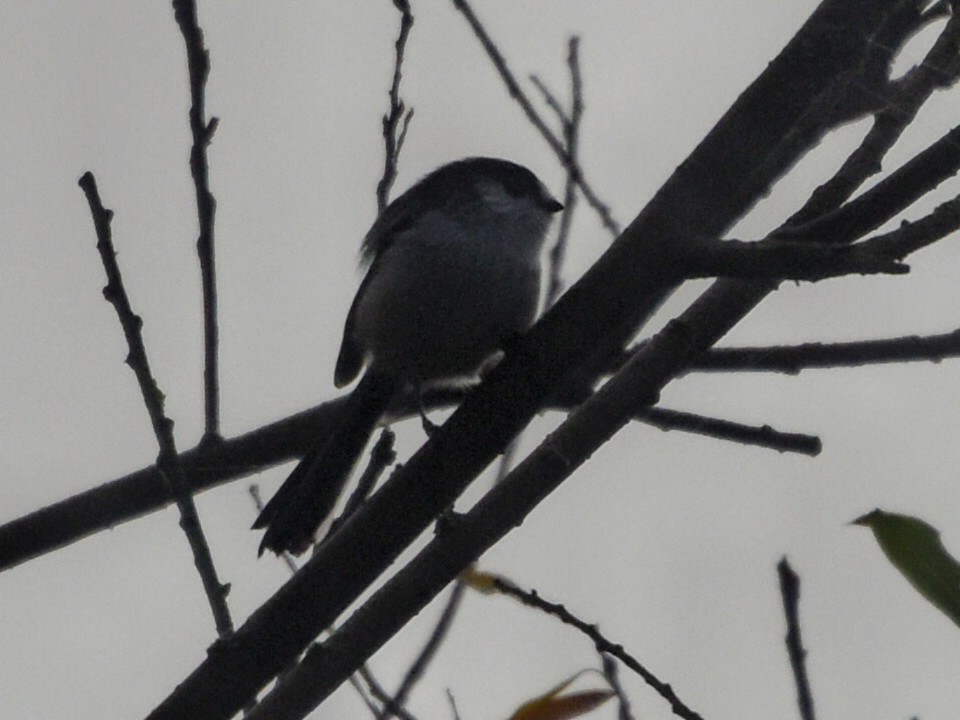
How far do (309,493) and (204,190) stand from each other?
1276mm

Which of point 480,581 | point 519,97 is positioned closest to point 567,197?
point 519,97

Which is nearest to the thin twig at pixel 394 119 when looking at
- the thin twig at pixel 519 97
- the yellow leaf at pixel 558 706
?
the thin twig at pixel 519 97

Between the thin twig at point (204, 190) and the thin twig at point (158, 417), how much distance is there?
251 mm

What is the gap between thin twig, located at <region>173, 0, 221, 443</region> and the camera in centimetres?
194

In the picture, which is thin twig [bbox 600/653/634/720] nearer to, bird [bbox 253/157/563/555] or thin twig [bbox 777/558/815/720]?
thin twig [bbox 777/558/815/720]

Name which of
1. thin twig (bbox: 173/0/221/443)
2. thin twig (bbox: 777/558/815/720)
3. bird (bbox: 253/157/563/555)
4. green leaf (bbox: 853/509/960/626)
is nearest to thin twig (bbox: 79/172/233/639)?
thin twig (bbox: 173/0/221/443)

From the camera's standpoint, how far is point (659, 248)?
69.5 inches

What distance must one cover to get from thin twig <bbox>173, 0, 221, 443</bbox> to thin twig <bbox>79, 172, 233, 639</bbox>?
0.25 metres

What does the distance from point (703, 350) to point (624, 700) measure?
1.75 feet

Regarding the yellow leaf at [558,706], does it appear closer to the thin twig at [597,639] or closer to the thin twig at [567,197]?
the thin twig at [597,639]

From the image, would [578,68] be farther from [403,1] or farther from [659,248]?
[659,248]

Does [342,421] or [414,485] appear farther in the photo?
[342,421]

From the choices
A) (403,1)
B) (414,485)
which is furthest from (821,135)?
(403,1)

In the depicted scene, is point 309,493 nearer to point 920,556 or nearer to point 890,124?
point 890,124
